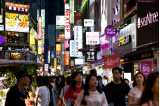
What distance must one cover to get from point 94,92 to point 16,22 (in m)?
75.8

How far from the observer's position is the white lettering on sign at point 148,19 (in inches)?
1081

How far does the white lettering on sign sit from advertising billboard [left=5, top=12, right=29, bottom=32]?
48.3 m

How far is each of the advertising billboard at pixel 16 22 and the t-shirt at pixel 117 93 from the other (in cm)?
6734

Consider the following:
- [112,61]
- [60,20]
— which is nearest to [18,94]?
[112,61]

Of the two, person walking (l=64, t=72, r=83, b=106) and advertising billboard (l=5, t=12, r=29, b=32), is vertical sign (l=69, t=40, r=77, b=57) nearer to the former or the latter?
advertising billboard (l=5, t=12, r=29, b=32)

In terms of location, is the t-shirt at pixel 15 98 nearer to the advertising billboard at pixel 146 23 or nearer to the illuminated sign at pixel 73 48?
the advertising billboard at pixel 146 23

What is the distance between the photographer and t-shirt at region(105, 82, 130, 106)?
39.9ft

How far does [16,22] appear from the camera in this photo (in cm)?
8488

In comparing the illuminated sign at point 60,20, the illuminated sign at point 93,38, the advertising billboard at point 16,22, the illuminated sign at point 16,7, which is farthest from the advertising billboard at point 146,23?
the illuminated sign at point 60,20

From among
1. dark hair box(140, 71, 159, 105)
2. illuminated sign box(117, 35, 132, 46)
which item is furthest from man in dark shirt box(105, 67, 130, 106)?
illuminated sign box(117, 35, 132, 46)

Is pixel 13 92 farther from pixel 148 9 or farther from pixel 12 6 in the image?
pixel 12 6

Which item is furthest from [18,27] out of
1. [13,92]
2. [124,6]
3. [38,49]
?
[13,92]

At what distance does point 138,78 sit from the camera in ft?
32.9

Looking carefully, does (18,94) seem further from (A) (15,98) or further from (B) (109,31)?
(B) (109,31)
